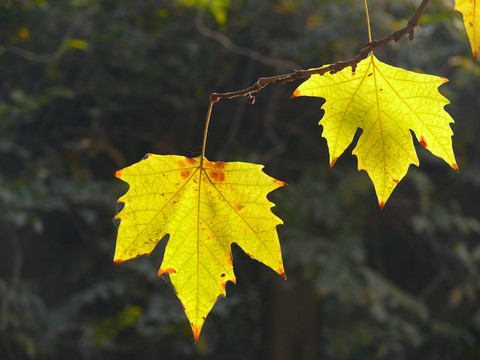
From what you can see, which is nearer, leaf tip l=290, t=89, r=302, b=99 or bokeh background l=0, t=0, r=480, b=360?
leaf tip l=290, t=89, r=302, b=99

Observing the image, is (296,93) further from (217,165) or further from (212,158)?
(212,158)

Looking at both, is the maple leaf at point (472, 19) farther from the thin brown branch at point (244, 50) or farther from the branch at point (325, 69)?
the thin brown branch at point (244, 50)

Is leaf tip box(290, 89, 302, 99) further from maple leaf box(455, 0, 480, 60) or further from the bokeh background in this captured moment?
the bokeh background

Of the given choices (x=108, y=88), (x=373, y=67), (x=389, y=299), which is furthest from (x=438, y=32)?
(x=373, y=67)

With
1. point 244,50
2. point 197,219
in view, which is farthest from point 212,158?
point 197,219

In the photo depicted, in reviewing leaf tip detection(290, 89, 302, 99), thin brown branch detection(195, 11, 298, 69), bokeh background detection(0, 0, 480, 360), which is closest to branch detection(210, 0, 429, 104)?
leaf tip detection(290, 89, 302, 99)

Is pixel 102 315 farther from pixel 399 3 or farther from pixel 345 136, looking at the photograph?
pixel 345 136
